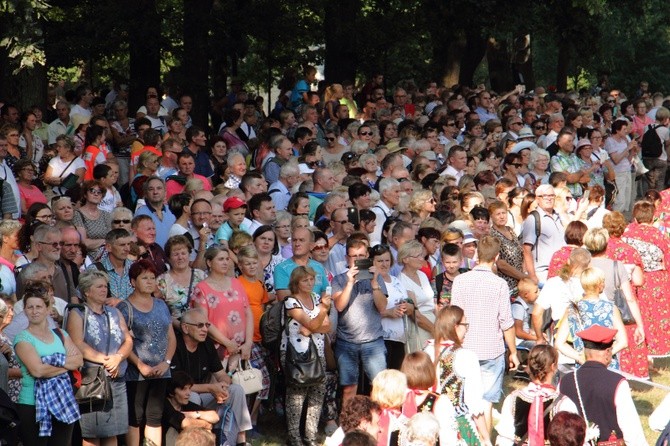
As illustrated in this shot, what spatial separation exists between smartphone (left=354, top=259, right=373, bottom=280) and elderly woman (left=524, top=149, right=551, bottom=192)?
6.59 meters

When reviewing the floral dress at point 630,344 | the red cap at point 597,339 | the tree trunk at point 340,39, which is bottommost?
the floral dress at point 630,344

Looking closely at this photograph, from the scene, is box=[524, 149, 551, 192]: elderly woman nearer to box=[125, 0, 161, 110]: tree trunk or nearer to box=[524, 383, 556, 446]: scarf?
box=[125, 0, 161, 110]: tree trunk

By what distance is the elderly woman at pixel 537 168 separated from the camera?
670 inches

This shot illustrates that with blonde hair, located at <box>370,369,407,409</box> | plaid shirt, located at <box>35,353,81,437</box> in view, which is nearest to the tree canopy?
plaid shirt, located at <box>35,353,81,437</box>

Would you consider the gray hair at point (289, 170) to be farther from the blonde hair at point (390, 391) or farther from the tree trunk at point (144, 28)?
the blonde hair at point (390, 391)

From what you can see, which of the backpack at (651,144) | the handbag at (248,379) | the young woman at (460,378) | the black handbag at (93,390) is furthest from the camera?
the backpack at (651,144)

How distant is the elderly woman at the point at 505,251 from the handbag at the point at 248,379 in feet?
12.1

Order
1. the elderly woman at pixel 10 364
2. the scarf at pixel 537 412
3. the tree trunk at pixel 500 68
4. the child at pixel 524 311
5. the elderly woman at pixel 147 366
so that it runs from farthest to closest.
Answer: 1. the tree trunk at pixel 500 68
2. the child at pixel 524 311
3. the elderly woman at pixel 147 366
4. the elderly woman at pixel 10 364
5. the scarf at pixel 537 412

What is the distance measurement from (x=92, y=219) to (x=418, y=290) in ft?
9.98

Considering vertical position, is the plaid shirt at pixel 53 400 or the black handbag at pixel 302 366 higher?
the plaid shirt at pixel 53 400

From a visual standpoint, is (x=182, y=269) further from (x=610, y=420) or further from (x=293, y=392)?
(x=610, y=420)

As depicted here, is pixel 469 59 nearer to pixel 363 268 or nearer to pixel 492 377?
pixel 363 268

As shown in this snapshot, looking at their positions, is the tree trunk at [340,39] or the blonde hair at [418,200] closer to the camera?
the blonde hair at [418,200]

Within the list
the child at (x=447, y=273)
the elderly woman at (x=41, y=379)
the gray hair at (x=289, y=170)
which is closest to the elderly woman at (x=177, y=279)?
the elderly woman at (x=41, y=379)
